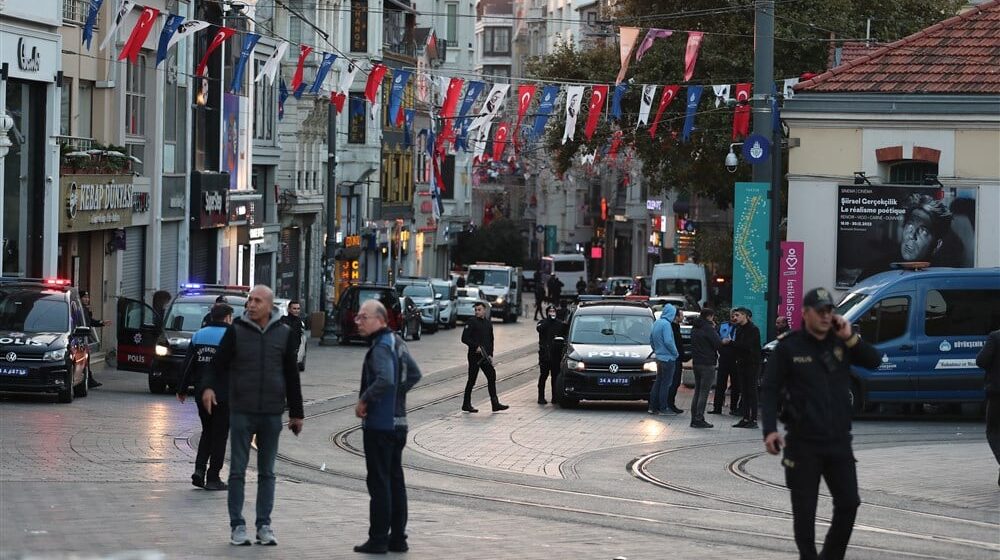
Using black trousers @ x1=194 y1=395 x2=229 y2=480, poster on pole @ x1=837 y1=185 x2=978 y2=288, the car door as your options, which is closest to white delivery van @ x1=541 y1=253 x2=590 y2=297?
poster on pole @ x1=837 y1=185 x2=978 y2=288

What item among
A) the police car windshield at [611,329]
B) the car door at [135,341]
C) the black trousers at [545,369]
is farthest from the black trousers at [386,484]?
the car door at [135,341]

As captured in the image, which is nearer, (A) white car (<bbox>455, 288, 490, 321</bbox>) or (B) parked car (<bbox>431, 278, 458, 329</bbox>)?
(B) parked car (<bbox>431, 278, 458, 329</bbox>)

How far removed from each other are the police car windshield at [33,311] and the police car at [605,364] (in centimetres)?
763

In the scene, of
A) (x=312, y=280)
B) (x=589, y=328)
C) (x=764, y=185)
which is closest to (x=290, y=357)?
(x=589, y=328)

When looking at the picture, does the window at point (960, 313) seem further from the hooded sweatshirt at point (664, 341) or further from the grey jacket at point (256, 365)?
the grey jacket at point (256, 365)

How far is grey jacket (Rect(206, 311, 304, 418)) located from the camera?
12.0 metres

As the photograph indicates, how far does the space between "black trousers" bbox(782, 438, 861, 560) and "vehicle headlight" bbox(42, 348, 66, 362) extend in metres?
16.3

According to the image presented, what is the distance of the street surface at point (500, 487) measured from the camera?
12.2 m

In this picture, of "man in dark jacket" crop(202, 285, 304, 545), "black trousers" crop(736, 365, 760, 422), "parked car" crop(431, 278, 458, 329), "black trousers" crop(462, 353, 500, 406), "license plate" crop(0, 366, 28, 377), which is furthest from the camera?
"parked car" crop(431, 278, 458, 329)

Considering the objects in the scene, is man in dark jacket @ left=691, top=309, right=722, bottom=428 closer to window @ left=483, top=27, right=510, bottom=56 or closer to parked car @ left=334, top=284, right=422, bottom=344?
parked car @ left=334, top=284, right=422, bottom=344

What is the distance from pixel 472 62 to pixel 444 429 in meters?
84.5

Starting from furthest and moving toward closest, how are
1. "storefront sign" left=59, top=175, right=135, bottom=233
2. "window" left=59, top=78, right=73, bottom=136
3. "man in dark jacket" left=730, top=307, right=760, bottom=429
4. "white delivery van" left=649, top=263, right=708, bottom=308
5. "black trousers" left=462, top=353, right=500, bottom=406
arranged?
"white delivery van" left=649, top=263, right=708, bottom=308 → "window" left=59, top=78, right=73, bottom=136 → "storefront sign" left=59, top=175, right=135, bottom=233 → "black trousers" left=462, top=353, right=500, bottom=406 → "man in dark jacket" left=730, top=307, right=760, bottom=429

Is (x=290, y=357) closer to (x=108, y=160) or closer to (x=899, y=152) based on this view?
(x=899, y=152)

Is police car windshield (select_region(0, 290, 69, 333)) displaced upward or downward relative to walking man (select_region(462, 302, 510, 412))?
upward
